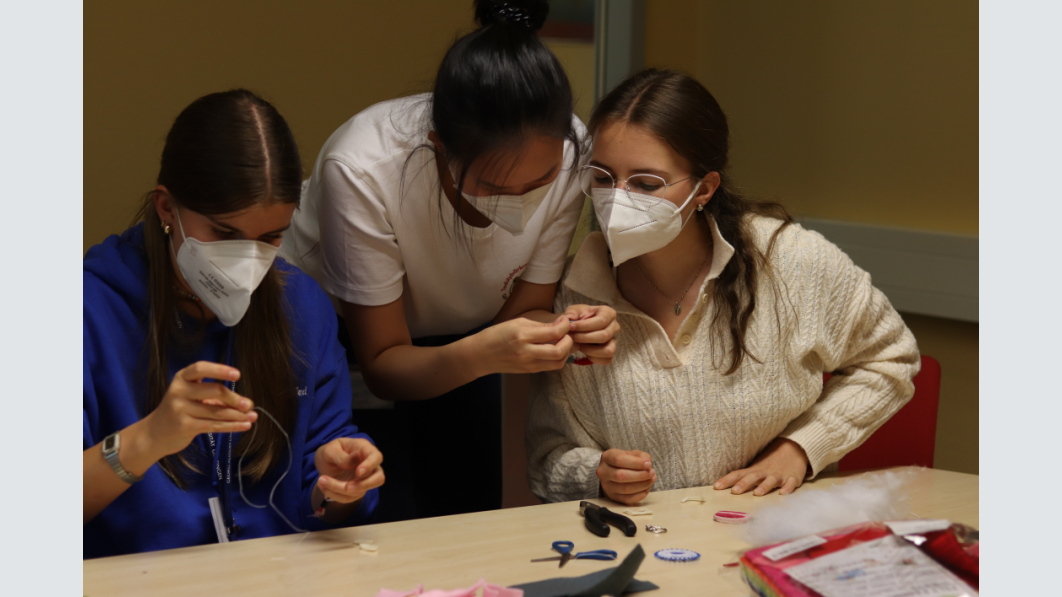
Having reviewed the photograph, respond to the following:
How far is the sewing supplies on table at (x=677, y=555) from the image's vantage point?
4.14 feet

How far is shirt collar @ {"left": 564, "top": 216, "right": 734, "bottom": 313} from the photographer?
5.54 feet

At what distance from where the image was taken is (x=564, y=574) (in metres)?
1.21

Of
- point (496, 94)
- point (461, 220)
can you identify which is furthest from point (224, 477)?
point (496, 94)

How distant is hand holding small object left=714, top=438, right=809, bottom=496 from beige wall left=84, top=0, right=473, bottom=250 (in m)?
1.18

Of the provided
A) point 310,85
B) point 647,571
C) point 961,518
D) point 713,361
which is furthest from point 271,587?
point 310,85

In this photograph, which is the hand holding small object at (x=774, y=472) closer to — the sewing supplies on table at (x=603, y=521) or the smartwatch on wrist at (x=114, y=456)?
the sewing supplies on table at (x=603, y=521)

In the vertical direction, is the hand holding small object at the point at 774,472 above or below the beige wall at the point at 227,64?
below

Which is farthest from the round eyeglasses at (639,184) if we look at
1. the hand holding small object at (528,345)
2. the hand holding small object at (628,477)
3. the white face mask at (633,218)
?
the hand holding small object at (628,477)

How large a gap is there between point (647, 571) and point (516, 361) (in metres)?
0.45

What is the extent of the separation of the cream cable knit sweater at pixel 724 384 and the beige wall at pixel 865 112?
107cm

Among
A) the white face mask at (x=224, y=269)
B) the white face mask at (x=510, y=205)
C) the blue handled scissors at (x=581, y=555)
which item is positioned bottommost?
the blue handled scissors at (x=581, y=555)

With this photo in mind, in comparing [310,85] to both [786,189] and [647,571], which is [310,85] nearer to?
[786,189]

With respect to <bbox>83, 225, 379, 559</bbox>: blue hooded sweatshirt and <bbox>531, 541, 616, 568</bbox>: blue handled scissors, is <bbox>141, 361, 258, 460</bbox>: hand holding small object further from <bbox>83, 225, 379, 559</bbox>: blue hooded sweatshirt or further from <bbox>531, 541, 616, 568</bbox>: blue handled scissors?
<bbox>531, 541, 616, 568</bbox>: blue handled scissors

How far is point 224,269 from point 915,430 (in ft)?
4.73
